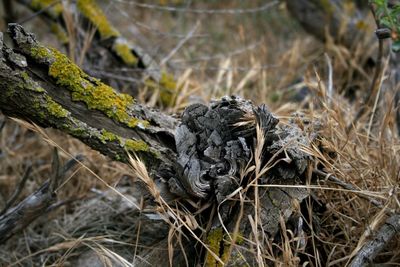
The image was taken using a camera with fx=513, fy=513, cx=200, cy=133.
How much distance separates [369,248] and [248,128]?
557mm

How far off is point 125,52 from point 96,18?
10.4 inches

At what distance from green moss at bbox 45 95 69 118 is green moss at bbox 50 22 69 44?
1.49 metres

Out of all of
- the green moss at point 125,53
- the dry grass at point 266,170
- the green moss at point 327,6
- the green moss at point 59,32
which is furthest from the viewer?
the green moss at point 327,6

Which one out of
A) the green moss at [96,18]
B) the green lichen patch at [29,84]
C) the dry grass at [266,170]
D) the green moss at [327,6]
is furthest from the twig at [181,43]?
the green lichen patch at [29,84]

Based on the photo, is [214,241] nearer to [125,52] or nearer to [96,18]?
[125,52]

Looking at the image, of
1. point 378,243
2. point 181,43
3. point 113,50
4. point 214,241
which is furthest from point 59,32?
point 378,243

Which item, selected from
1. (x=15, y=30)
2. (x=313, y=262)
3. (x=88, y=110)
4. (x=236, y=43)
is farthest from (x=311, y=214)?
(x=236, y=43)

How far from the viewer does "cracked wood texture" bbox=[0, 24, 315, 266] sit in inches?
64.7

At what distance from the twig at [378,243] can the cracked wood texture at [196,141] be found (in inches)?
9.6

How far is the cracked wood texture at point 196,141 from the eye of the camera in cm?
164

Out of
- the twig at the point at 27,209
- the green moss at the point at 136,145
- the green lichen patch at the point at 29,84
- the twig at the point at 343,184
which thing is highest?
the green lichen patch at the point at 29,84

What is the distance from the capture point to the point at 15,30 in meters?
1.56

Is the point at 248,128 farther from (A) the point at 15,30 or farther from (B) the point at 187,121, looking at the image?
(A) the point at 15,30

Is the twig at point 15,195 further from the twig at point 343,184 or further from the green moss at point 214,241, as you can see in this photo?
the twig at point 343,184
